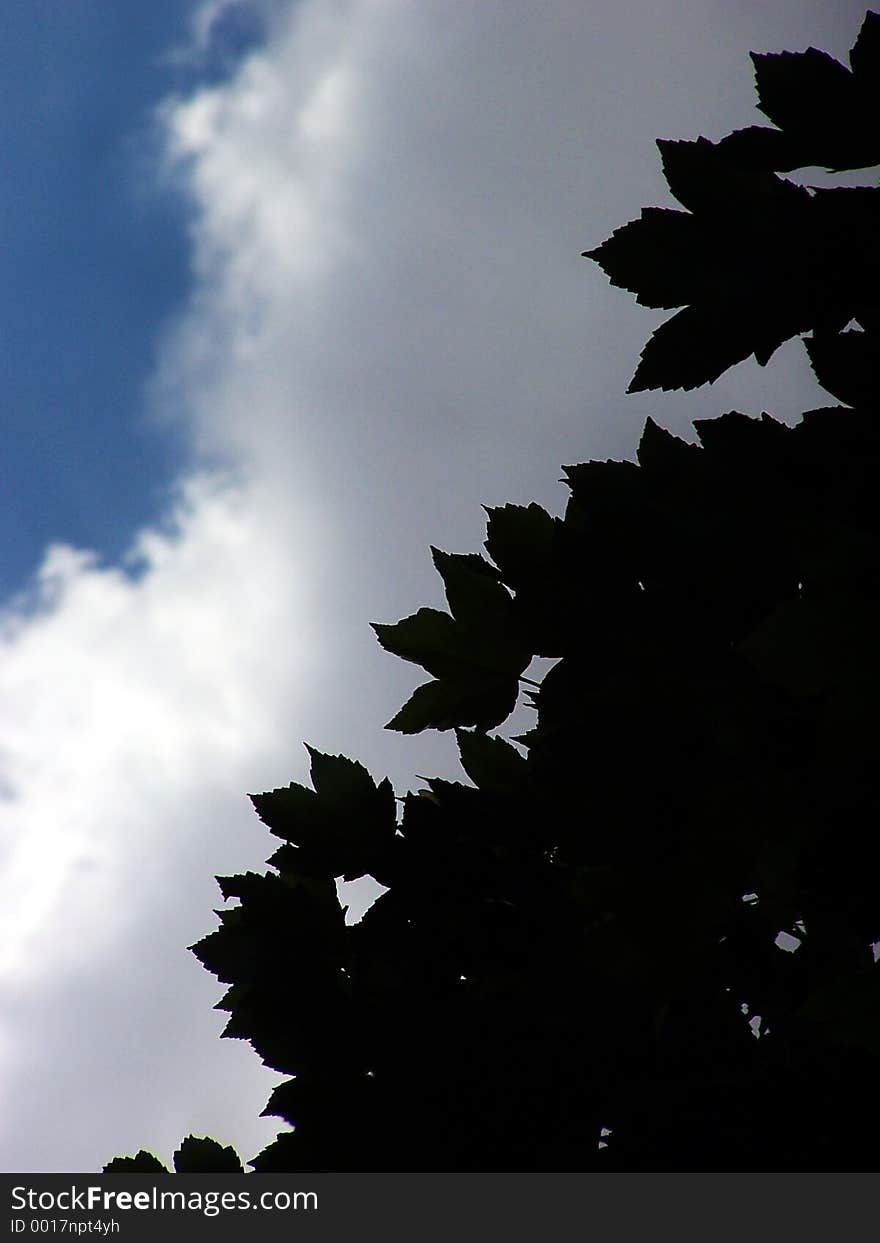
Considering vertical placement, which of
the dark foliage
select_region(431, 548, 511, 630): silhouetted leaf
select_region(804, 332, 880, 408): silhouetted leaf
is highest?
select_region(431, 548, 511, 630): silhouetted leaf

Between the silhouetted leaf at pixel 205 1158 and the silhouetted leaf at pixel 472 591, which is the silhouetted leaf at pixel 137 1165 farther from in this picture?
the silhouetted leaf at pixel 472 591

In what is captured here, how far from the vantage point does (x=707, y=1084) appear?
1.45 m

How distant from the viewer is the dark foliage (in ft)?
3.76

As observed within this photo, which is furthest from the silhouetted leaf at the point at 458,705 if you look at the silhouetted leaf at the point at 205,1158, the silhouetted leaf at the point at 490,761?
the silhouetted leaf at the point at 205,1158

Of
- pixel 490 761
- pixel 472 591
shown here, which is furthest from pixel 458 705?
pixel 472 591

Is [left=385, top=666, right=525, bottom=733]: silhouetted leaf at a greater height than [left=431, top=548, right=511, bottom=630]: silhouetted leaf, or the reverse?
[left=431, top=548, right=511, bottom=630]: silhouetted leaf

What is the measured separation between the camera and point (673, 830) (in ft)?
3.84

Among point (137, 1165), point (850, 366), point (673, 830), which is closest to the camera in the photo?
point (673, 830)

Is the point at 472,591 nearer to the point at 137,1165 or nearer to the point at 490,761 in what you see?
the point at 490,761

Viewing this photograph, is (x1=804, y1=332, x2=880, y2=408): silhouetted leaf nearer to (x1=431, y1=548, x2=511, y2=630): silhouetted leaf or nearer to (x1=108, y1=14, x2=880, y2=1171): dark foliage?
(x1=108, y1=14, x2=880, y2=1171): dark foliage

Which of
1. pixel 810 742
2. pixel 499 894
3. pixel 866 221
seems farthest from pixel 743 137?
pixel 499 894

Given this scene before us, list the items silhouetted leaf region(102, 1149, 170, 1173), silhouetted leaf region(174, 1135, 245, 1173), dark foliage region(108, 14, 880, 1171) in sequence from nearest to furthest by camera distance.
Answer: dark foliage region(108, 14, 880, 1171) < silhouetted leaf region(102, 1149, 170, 1173) < silhouetted leaf region(174, 1135, 245, 1173)

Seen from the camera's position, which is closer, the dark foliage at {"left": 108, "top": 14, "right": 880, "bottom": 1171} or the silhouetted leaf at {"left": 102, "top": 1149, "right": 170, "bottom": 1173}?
the dark foliage at {"left": 108, "top": 14, "right": 880, "bottom": 1171}

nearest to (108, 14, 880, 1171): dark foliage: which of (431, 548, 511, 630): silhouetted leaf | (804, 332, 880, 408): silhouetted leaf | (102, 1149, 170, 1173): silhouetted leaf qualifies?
(804, 332, 880, 408): silhouetted leaf
